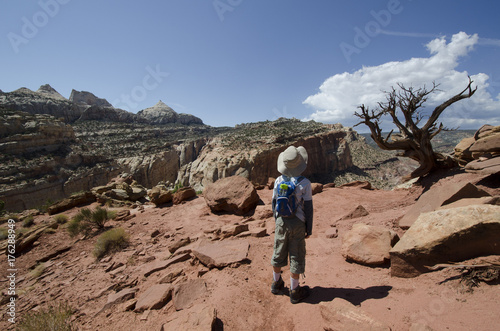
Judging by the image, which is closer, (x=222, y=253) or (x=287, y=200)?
(x=287, y=200)

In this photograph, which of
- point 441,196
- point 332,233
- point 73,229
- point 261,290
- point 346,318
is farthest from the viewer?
point 73,229

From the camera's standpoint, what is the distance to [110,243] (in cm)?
567

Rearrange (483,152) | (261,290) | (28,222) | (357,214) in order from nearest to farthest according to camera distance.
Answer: (261,290), (357,214), (483,152), (28,222)

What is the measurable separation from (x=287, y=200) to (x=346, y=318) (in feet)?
4.40

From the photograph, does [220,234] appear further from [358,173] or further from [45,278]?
[358,173]

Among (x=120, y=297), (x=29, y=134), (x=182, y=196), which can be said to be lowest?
(x=120, y=297)

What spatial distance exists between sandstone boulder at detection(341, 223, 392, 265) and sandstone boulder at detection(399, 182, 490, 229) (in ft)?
2.56

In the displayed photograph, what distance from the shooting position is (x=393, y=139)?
7.63 meters

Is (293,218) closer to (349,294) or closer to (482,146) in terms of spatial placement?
(349,294)

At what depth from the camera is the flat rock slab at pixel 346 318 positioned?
1946mm

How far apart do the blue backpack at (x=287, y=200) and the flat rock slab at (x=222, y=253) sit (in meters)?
1.58

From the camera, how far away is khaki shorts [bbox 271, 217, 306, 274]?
2.88 metres

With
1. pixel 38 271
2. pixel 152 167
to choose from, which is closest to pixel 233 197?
pixel 38 271

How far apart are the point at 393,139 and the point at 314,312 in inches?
283
